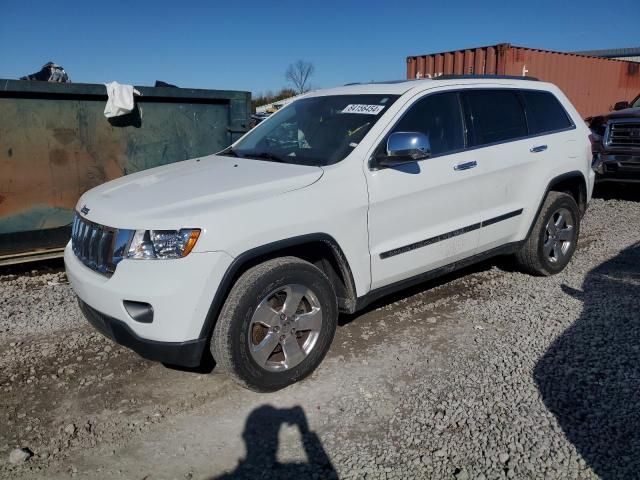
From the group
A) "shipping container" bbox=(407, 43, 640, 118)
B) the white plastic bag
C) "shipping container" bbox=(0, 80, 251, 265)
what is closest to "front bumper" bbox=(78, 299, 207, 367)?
"shipping container" bbox=(0, 80, 251, 265)

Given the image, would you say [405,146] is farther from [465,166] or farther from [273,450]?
[273,450]

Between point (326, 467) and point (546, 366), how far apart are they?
1.69 m

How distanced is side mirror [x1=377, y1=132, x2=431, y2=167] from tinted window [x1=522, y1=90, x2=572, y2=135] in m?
1.75

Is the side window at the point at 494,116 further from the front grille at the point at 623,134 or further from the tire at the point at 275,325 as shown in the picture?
the front grille at the point at 623,134

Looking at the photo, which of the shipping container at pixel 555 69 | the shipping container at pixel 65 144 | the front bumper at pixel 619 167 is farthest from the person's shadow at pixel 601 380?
the shipping container at pixel 555 69

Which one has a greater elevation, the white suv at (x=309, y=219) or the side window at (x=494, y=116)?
the side window at (x=494, y=116)

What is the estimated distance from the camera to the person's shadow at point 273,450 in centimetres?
247

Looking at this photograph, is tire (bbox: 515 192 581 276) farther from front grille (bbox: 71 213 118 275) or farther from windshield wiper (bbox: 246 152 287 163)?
front grille (bbox: 71 213 118 275)

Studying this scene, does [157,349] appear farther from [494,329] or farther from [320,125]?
[494,329]

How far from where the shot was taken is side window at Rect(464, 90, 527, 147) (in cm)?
412

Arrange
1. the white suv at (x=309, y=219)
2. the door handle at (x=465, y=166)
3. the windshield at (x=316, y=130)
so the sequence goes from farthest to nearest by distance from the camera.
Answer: the door handle at (x=465, y=166) → the windshield at (x=316, y=130) → the white suv at (x=309, y=219)

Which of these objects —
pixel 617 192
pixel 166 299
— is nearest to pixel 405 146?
pixel 166 299

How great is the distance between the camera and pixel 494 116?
430 centimetres

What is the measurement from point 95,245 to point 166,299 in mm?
664
